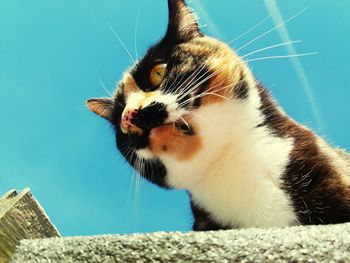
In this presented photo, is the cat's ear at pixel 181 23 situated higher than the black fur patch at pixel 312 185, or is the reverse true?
the cat's ear at pixel 181 23

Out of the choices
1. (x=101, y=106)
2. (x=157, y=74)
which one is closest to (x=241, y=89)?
(x=157, y=74)

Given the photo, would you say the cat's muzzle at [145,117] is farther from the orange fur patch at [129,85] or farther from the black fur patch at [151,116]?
the orange fur patch at [129,85]

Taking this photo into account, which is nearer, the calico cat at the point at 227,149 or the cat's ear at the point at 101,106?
the calico cat at the point at 227,149

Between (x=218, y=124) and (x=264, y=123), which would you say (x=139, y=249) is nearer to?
(x=218, y=124)

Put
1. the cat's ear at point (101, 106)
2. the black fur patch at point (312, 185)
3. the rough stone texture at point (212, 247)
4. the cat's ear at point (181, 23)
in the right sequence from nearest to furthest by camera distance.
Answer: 1. the rough stone texture at point (212, 247)
2. the black fur patch at point (312, 185)
3. the cat's ear at point (181, 23)
4. the cat's ear at point (101, 106)

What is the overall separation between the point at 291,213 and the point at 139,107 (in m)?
0.74

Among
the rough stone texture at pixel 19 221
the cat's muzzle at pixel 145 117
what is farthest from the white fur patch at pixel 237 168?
the rough stone texture at pixel 19 221

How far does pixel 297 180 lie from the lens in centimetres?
173

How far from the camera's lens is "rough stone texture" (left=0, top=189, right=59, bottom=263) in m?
1.18

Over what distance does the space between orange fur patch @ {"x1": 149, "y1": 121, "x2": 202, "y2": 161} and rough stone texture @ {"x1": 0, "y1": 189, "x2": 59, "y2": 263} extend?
532mm

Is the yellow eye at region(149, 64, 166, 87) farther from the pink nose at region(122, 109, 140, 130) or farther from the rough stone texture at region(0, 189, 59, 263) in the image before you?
the rough stone texture at region(0, 189, 59, 263)

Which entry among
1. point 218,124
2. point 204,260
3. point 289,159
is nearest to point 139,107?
point 218,124

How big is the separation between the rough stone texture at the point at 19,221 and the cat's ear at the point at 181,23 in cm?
116

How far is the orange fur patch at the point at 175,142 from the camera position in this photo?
1771 millimetres
